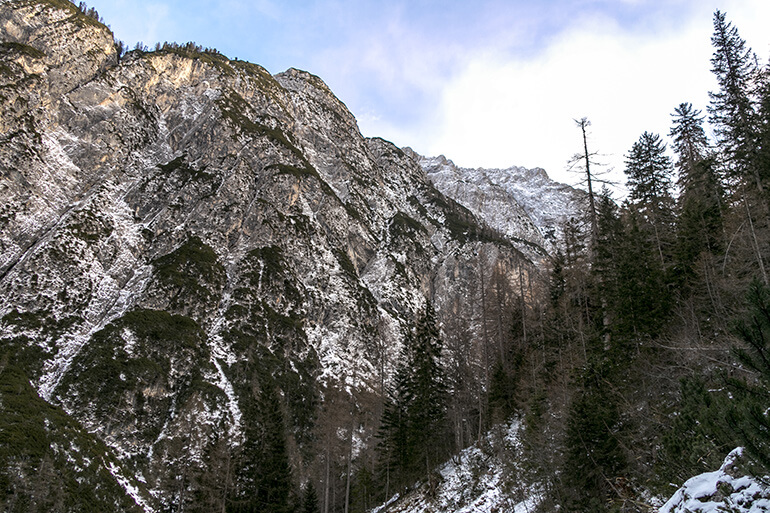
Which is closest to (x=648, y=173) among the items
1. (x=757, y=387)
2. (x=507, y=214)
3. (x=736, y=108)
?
(x=736, y=108)

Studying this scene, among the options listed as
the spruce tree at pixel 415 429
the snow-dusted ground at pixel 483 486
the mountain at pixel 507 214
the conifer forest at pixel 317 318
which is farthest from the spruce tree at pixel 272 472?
the mountain at pixel 507 214

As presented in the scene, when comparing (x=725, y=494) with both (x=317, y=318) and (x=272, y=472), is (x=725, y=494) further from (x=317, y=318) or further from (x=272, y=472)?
(x=317, y=318)

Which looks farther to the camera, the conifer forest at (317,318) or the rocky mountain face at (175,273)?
the rocky mountain face at (175,273)

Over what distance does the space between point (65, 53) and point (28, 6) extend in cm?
1571

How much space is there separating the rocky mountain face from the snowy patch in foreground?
101ft

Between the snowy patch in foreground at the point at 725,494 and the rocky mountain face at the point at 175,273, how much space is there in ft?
101

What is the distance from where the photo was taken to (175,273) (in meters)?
59.1

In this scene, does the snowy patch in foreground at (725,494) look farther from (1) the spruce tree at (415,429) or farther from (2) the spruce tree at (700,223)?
(1) the spruce tree at (415,429)

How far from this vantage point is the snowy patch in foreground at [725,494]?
4.52 m

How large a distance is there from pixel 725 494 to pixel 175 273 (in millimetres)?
64604

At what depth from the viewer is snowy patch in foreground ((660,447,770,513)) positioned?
4.52m

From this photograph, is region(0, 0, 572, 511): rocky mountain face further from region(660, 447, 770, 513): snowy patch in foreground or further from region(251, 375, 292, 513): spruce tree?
region(660, 447, 770, 513): snowy patch in foreground

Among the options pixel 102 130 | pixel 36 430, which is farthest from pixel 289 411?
pixel 102 130

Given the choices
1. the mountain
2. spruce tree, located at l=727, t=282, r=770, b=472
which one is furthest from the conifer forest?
the mountain
